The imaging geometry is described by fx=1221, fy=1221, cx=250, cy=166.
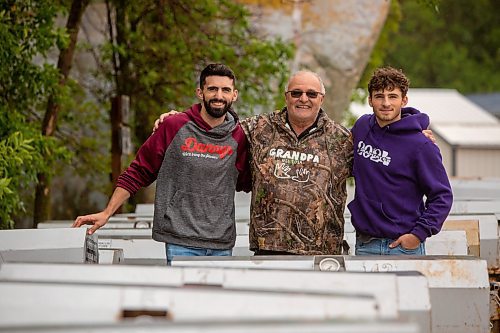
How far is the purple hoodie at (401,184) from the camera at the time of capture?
25.3ft

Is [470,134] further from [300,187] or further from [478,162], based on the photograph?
[300,187]

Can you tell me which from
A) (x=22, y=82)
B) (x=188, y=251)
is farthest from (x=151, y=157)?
(x=22, y=82)

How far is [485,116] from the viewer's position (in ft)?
141

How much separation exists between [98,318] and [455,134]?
3379 centimetres

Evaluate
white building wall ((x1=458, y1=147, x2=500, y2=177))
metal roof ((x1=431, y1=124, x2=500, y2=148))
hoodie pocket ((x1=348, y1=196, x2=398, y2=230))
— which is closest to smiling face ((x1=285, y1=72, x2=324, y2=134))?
hoodie pocket ((x1=348, y1=196, x2=398, y2=230))

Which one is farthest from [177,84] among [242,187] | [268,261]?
[268,261]

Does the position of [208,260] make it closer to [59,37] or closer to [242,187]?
[242,187]

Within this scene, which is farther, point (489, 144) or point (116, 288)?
point (489, 144)

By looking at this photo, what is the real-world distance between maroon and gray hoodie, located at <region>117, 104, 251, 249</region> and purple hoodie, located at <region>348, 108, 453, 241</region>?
0.86m

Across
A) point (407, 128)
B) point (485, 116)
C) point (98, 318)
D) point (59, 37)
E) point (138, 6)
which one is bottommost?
point (98, 318)

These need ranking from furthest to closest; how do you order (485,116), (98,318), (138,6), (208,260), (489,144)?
(485,116) → (489,144) → (138,6) → (208,260) → (98,318)

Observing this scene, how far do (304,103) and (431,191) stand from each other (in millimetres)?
1040

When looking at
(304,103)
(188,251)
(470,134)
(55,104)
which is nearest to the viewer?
(188,251)

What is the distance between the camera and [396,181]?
7781mm
